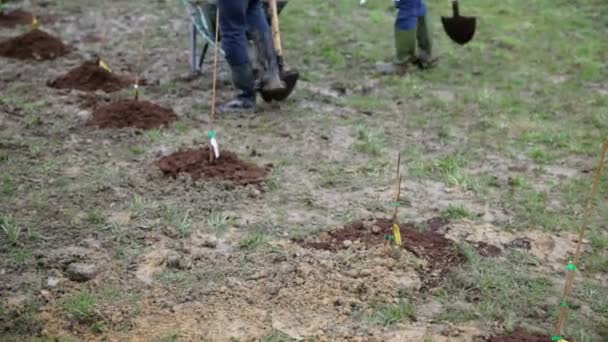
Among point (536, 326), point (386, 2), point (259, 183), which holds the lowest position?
point (536, 326)

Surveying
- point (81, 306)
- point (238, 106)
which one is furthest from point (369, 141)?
point (81, 306)

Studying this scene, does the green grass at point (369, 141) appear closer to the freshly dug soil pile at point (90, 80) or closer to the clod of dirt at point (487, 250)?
the clod of dirt at point (487, 250)

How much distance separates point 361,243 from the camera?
3.84 m

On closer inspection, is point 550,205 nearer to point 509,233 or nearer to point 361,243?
point 509,233

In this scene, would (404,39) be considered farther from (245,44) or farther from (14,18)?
(14,18)

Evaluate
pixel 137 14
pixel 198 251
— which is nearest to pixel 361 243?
pixel 198 251

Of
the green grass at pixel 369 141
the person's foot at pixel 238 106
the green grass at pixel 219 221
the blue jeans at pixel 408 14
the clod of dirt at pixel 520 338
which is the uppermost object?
the blue jeans at pixel 408 14

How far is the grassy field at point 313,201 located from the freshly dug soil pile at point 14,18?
161 cm

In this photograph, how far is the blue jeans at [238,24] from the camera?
5.58 metres

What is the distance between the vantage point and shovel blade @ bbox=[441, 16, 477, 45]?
7.08m

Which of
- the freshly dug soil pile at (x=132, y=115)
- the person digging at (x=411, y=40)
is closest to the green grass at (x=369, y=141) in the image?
the freshly dug soil pile at (x=132, y=115)

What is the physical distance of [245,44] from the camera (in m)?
5.79

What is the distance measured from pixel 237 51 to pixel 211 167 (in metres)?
1.39

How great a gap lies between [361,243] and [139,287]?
1.21 metres
